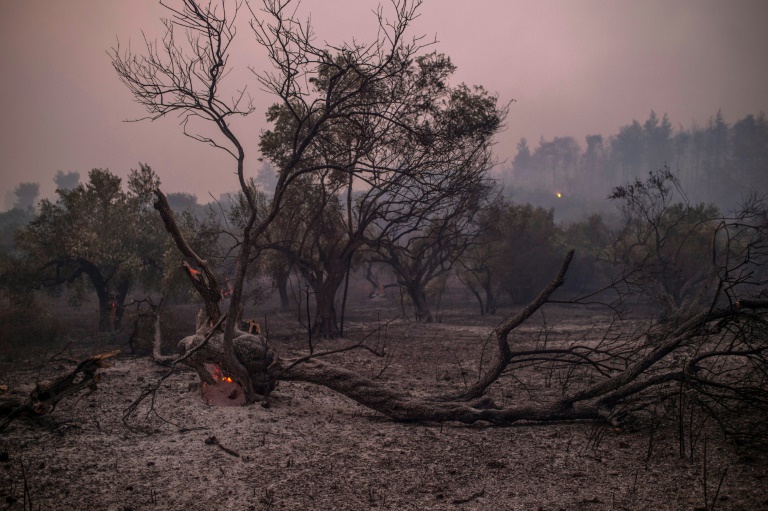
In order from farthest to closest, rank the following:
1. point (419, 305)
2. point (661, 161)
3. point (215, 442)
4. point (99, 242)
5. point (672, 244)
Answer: point (661, 161) < point (672, 244) < point (419, 305) < point (99, 242) < point (215, 442)

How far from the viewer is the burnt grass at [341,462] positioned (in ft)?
16.0

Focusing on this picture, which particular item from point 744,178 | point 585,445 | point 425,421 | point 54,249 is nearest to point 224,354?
point 425,421

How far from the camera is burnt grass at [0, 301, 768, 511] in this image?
4883 millimetres

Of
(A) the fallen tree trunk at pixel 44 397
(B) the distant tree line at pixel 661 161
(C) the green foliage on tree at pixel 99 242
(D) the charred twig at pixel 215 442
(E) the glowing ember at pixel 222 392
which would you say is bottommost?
(D) the charred twig at pixel 215 442

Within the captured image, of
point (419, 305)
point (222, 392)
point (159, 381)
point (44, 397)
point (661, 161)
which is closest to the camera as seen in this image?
point (159, 381)

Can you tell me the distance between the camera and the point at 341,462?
5949 mm

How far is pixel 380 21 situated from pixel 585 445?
7.70 metres

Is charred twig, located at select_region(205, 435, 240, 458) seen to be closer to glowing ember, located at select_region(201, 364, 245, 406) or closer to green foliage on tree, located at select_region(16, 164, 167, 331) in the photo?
glowing ember, located at select_region(201, 364, 245, 406)

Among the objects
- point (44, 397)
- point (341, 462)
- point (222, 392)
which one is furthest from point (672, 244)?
point (44, 397)

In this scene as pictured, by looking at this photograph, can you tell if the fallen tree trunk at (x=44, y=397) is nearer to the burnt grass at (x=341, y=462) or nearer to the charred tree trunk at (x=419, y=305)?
the burnt grass at (x=341, y=462)

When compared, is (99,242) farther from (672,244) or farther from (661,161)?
(661,161)

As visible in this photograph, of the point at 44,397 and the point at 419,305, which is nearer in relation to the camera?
the point at 44,397

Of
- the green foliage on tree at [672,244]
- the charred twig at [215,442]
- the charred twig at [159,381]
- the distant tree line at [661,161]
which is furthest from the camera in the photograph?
the distant tree line at [661,161]

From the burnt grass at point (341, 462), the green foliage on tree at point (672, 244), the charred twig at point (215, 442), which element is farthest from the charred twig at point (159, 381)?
the green foliage on tree at point (672, 244)
